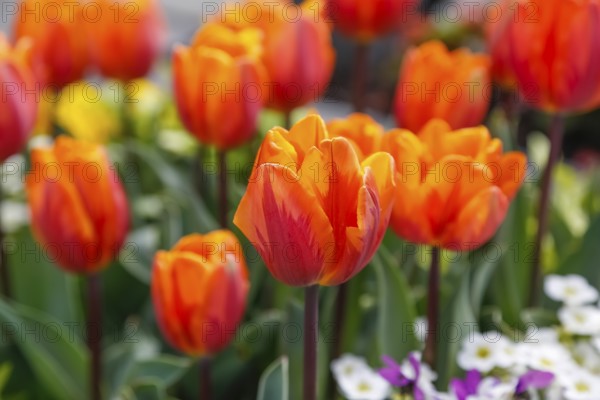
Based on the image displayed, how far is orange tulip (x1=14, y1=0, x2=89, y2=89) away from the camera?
126cm

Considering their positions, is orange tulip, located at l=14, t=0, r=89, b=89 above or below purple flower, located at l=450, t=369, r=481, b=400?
above

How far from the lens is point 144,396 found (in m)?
0.97

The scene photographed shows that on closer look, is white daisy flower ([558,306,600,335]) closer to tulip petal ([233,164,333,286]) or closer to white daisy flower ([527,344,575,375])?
white daisy flower ([527,344,575,375])

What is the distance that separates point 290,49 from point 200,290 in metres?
0.39

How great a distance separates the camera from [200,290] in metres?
0.85

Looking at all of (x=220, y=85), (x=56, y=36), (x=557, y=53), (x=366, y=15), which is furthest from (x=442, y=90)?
(x=56, y=36)

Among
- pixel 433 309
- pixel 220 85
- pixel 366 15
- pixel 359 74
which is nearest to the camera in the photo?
pixel 433 309

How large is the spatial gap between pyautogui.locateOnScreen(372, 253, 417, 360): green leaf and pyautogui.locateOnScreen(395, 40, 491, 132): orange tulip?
20cm

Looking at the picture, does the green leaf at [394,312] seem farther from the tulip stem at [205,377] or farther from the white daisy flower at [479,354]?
the tulip stem at [205,377]

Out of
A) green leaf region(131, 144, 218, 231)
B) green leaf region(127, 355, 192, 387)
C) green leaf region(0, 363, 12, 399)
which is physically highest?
green leaf region(131, 144, 218, 231)

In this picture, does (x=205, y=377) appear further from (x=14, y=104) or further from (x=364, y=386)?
(x=14, y=104)

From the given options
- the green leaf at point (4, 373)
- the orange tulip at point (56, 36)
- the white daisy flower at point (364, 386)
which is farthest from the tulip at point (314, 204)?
the orange tulip at point (56, 36)

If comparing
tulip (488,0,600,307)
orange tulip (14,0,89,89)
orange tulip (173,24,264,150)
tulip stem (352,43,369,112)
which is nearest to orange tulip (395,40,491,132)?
tulip (488,0,600,307)

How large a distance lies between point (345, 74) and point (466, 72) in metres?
2.11
